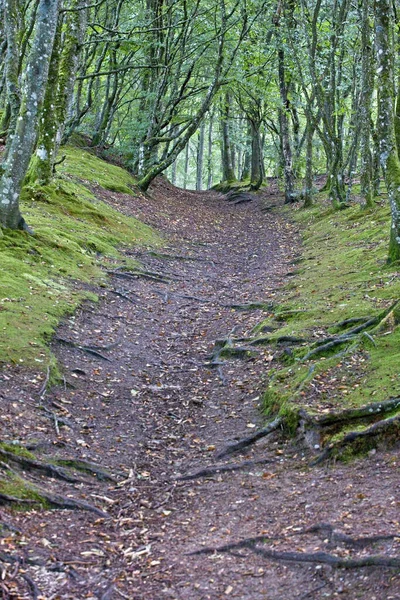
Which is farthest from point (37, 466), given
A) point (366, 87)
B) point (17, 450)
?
point (366, 87)

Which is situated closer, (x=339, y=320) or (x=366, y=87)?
(x=339, y=320)

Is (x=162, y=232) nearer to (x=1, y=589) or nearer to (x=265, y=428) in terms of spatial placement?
(x=265, y=428)

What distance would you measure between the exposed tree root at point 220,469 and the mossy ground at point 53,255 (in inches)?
124

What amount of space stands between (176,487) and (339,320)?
484cm

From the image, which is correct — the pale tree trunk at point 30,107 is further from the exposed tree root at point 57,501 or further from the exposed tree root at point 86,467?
the exposed tree root at point 57,501

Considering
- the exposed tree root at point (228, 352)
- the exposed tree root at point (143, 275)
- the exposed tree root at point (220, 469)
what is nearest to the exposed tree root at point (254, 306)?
the exposed tree root at point (228, 352)

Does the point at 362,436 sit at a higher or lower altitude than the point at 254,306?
lower

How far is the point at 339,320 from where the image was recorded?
35.1ft

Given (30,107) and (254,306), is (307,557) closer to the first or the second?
(254,306)

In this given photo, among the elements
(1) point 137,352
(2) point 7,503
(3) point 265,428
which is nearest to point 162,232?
(1) point 137,352

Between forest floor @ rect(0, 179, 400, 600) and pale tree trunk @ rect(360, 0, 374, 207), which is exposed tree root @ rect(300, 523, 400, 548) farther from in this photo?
pale tree trunk @ rect(360, 0, 374, 207)

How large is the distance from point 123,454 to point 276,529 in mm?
2675

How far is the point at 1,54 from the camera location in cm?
2425

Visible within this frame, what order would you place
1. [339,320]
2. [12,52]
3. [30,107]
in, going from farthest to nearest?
1. [12,52]
2. [30,107]
3. [339,320]
